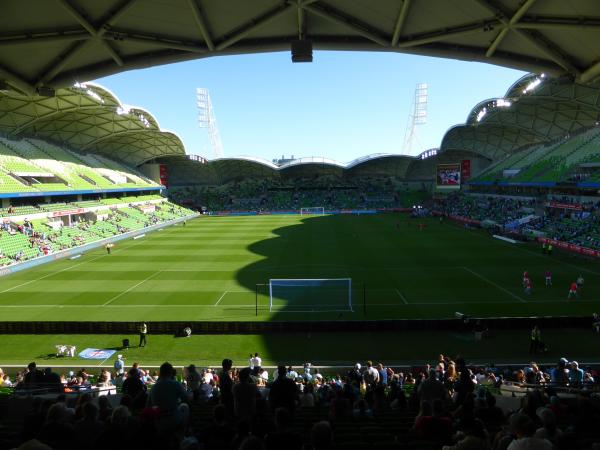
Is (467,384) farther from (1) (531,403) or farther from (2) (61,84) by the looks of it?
(2) (61,84)

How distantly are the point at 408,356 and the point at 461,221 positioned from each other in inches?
1999

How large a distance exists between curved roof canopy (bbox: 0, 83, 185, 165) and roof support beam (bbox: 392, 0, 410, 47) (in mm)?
34992

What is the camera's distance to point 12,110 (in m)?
48.1

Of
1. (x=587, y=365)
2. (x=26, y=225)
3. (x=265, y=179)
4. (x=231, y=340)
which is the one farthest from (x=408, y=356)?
(x=265, y=179)

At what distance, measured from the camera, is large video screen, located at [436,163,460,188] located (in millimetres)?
69500

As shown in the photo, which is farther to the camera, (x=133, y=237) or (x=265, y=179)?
(x=265, y=179)

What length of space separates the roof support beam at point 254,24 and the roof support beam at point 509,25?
16.2 feet

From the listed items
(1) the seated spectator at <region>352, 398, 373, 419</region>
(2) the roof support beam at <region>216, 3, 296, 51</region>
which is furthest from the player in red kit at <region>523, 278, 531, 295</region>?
(2) the roof support beam at <region>216, 3, 296, 51</region>

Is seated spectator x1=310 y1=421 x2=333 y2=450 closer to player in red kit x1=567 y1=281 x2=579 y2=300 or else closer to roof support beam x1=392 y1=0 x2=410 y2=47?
roof support beam x1=392 y1=0 x2=410 y2=47

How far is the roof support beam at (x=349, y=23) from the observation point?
10.0 meters

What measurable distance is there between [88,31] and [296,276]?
22908 mm

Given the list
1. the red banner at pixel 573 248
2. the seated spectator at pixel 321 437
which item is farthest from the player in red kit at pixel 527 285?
the seated spectator at pixel 321 437

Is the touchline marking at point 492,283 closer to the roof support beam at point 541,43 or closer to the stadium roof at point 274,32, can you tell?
the roof support beam at point 541,43

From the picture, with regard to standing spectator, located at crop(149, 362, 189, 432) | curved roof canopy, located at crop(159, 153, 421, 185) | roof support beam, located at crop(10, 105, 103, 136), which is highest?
roof support beam, located at crop(10, 105, 103, 136)
